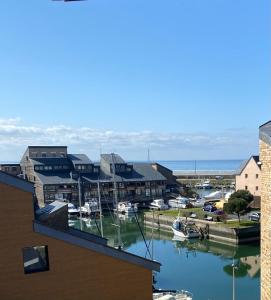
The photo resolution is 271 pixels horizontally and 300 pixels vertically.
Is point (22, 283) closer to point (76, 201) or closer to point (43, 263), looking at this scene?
point (43, 263)

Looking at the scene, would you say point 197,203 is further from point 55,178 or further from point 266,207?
point 266,207

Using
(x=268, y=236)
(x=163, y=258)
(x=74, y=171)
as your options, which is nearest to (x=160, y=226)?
(x=163, y=258)

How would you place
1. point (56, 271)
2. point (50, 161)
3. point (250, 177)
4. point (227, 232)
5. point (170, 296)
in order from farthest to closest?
point (50, 161) → point (250, 177) → point (227, 232) → point (170, 296) → point (56, 271)

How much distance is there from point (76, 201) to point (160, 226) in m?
22.4

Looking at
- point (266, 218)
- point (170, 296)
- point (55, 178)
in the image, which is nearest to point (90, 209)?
point (55, 178)

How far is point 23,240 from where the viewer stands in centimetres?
1120

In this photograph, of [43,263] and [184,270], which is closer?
[43,263]

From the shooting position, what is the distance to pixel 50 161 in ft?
240

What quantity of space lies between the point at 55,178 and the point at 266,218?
64.6 metres

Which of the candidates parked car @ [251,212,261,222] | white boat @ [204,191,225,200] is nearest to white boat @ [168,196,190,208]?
white boat @ [204,191,225,200]

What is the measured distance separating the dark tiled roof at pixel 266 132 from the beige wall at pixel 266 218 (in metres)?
0.10

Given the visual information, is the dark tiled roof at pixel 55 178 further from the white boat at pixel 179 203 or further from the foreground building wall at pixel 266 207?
the foreground building wall at pixel 266 207

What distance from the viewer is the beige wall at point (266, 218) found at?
318 inches

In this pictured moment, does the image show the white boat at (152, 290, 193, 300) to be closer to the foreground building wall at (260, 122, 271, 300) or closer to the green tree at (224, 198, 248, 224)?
the foreground building wall at (260, 122, 271, 300)
